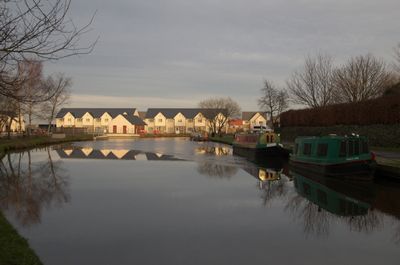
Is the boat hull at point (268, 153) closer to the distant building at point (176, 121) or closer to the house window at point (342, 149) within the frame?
the house window at point (342, 149)

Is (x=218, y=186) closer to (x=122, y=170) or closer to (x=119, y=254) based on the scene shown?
(x=122, y=170)

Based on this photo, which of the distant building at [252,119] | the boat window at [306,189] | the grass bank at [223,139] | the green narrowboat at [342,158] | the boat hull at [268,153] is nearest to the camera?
the boat window at [306,189]

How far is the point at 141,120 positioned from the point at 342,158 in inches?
3914

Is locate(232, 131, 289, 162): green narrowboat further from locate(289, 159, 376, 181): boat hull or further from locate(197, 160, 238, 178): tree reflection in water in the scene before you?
locate(289, 159, 376, 181): boat hull

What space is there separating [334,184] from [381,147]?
13483mm

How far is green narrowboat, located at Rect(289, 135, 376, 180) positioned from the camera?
20.4 m

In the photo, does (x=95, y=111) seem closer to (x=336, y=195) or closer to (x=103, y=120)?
(x=103, y=120)

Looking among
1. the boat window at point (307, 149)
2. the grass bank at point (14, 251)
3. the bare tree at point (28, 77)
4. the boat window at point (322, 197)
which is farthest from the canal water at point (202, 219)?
the boat window at point (307, 149)

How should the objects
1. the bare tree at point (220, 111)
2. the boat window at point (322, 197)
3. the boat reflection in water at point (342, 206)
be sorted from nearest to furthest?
the boat reflection in water at point (342, 206)
the boat window at point (322, 197)
the bare tree at point (220, 111)

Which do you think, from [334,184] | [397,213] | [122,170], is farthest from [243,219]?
[122,170]

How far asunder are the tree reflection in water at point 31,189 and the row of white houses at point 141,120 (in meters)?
78.7

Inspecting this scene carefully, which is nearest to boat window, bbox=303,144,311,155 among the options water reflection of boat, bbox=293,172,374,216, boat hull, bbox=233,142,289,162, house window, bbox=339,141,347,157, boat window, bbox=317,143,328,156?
boat window, bbox=317,143,328,156

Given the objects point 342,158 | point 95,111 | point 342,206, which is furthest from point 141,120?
point 342,206

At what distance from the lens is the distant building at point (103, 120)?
11250cm
